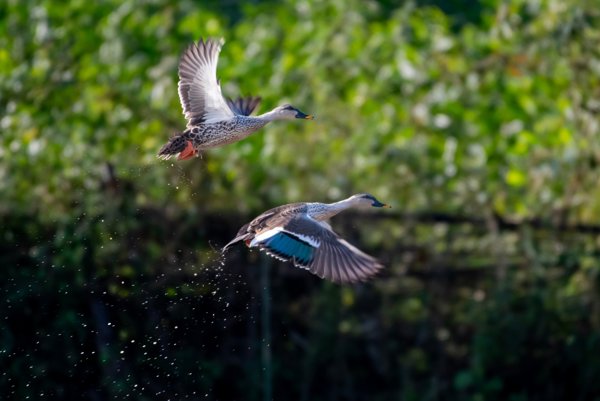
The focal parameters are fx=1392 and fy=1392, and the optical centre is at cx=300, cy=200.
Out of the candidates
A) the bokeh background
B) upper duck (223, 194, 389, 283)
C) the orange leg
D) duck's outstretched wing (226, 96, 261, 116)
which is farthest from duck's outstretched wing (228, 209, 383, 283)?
the bokeh background

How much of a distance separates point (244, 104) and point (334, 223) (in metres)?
2.46

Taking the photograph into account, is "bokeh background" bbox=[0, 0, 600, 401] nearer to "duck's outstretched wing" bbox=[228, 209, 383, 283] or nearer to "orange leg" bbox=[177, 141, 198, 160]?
"duck's outstretched wing" bbox=[228, 209, 383, 283]

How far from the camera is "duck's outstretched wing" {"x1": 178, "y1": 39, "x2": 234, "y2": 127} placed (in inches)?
229

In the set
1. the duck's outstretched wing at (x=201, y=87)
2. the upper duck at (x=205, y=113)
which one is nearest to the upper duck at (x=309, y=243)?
the upper duck at (x=205, y=113)

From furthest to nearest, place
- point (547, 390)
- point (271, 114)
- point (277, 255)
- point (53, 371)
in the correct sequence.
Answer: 1. point (547, 390)
2. point (53, 371)
3. point (271, 114)
4. point (277, 255)

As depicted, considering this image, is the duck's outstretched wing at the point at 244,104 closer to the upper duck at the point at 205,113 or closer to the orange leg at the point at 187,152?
the upper duck at the point at 205,113

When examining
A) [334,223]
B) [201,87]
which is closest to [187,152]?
[201,87]

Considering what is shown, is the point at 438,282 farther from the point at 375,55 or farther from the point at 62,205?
the point at 62,205

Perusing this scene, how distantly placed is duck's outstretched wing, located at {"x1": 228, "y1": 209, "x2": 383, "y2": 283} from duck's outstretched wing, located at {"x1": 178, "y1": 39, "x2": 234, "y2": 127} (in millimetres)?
498

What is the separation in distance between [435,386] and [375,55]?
7.74 ft

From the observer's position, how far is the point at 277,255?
5.43m

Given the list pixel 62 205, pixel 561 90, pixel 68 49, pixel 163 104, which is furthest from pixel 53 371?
pixel 561 90

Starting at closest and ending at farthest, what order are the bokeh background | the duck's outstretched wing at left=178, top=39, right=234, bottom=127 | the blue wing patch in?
the blue wing patch
the duck's outstretched wing at left=178, top=39, right=234, bottom=127
the bokeh background

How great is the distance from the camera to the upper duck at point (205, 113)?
18.6ft
